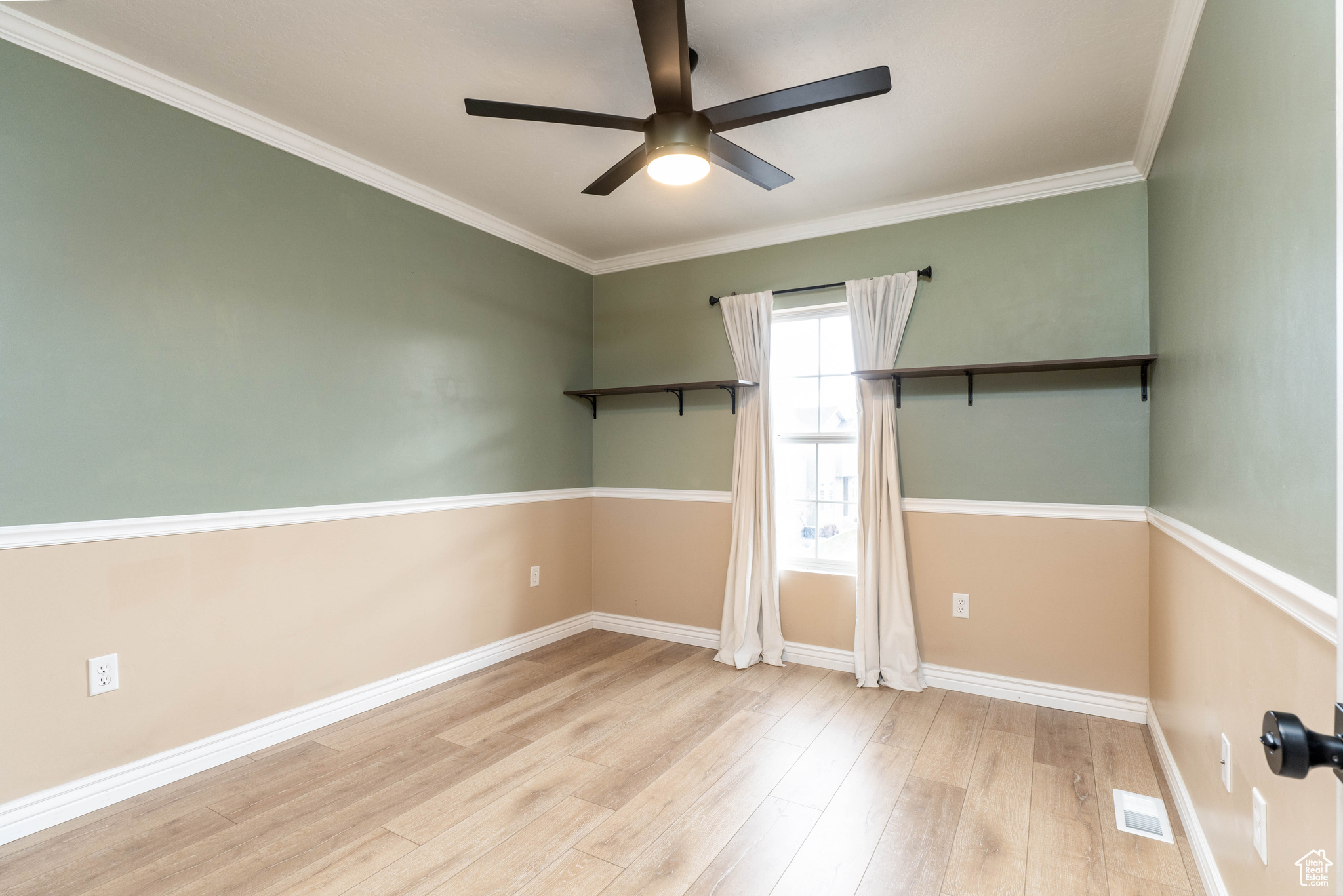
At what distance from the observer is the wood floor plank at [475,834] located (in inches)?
71.5

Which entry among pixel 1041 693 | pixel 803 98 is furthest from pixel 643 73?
pixel 1041 693

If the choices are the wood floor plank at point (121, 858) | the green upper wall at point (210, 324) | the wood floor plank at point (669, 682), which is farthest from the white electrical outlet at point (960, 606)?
the wood floor plank at point (121, 858)

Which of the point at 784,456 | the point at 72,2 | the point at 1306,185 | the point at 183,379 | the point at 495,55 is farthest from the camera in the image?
the point at 784,456

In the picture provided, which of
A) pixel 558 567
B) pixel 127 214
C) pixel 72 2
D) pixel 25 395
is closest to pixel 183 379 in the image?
pixel 25 395

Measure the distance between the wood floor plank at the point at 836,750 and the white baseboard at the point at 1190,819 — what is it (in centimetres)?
84

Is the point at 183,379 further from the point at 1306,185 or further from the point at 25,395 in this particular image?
the point at 1306,185

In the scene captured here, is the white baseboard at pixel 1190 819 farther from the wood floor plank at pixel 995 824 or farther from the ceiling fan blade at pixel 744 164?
the ceiling fan blade at pixel 744 164

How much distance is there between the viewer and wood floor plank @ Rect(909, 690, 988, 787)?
2449 mm

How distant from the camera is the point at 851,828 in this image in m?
2.11

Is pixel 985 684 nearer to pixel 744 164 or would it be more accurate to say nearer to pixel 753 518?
pixel 753 518

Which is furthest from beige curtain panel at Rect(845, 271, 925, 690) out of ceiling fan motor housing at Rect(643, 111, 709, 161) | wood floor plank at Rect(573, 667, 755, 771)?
ceiling fan motor housing at Rect(643, 111, 709, 161)

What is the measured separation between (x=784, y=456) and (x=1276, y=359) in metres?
2.70

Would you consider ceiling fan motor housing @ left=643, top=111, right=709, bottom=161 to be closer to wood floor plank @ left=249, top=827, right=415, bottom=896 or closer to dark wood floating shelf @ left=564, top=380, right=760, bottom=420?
dark wood floating shelf @ left=564, top=380, right=760, bottom=420

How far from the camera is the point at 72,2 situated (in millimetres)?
1965
